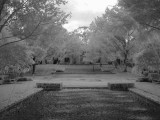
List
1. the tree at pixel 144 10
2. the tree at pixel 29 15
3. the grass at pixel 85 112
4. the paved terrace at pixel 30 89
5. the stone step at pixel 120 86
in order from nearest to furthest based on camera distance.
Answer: the grass at pixel 85 112
the tree at pixel 144 10
the tree at pixel 29 15
the paved terrace at pixel 30 89
the stone step at pixel 120 86

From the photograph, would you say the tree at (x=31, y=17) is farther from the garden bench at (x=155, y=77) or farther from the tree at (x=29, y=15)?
the garden bench at (x=155, y=77)

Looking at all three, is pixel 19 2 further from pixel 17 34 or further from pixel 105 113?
pixel 105 113

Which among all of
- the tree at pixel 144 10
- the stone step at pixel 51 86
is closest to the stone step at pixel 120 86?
the stone step at pixel 51 86

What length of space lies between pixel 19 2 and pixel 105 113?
6368 millimetres

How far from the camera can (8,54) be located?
11.1m

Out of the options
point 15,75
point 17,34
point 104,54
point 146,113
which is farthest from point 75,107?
point 104,54

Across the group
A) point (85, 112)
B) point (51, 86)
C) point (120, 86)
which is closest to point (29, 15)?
point (85, 112)

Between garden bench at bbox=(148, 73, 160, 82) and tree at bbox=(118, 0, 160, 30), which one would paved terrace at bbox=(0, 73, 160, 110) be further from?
tree at bbox=(118, 0, 160, 30)

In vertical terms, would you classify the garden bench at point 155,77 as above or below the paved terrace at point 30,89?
above

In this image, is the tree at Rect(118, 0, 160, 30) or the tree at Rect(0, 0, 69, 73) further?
the tree at Rect(0, 0, 69, 73)

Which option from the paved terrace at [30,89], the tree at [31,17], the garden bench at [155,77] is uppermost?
the tree at [31,17]

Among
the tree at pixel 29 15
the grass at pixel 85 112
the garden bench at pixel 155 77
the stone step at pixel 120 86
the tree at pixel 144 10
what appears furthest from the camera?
the garden bench at pixel 155 77

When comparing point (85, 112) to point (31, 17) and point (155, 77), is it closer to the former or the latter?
point (31, 17)

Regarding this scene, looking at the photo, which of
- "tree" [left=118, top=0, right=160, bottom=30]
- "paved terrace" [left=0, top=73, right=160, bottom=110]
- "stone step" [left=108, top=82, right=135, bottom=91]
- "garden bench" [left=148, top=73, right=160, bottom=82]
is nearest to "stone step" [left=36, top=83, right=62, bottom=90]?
"paved terrace" [left=0, top=73, right=160, bottom=110]
